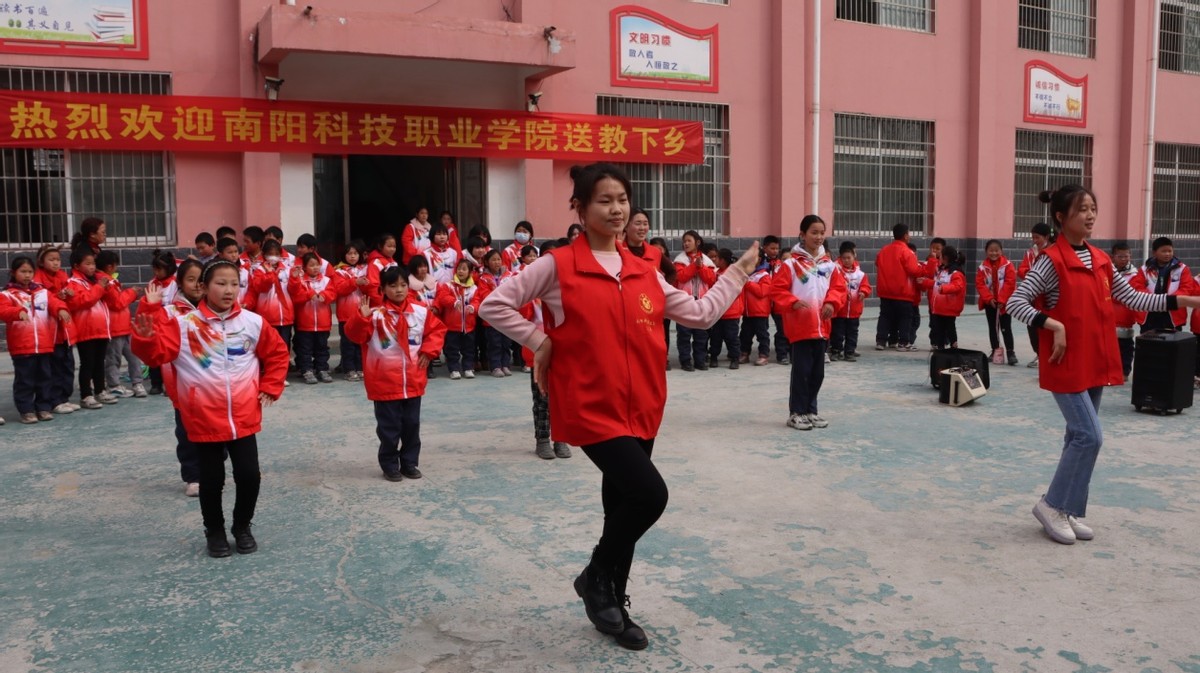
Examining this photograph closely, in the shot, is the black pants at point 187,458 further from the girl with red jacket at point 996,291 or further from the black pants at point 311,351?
the girl with red jacket at point 996,291

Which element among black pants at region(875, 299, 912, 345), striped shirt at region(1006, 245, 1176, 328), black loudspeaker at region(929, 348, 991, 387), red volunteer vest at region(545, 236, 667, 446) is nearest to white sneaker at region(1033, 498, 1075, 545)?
striped shirt at region(1006, 245, 1176, 328)

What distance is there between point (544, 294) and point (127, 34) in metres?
9.79

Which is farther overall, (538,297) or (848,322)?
(848,322)

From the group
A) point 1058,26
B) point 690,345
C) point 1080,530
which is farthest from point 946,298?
point 1058,26

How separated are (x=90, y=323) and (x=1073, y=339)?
725cm

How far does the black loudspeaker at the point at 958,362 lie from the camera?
851 centimetres

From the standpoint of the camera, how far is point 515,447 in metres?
6.66

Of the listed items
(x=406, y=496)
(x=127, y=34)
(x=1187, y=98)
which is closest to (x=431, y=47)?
(x=127, y=34)

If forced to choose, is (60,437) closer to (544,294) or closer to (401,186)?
(544,294)

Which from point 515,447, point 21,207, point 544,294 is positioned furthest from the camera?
point 21,207

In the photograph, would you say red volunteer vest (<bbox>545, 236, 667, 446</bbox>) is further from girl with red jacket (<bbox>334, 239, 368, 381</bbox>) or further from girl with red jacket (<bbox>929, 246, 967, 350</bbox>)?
girl with red jacket (<bbox>929, 246, 967, 350</bbox>)

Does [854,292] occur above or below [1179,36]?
below

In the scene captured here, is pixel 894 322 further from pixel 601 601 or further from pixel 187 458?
pixel 601 601

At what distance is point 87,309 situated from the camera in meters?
8.33
